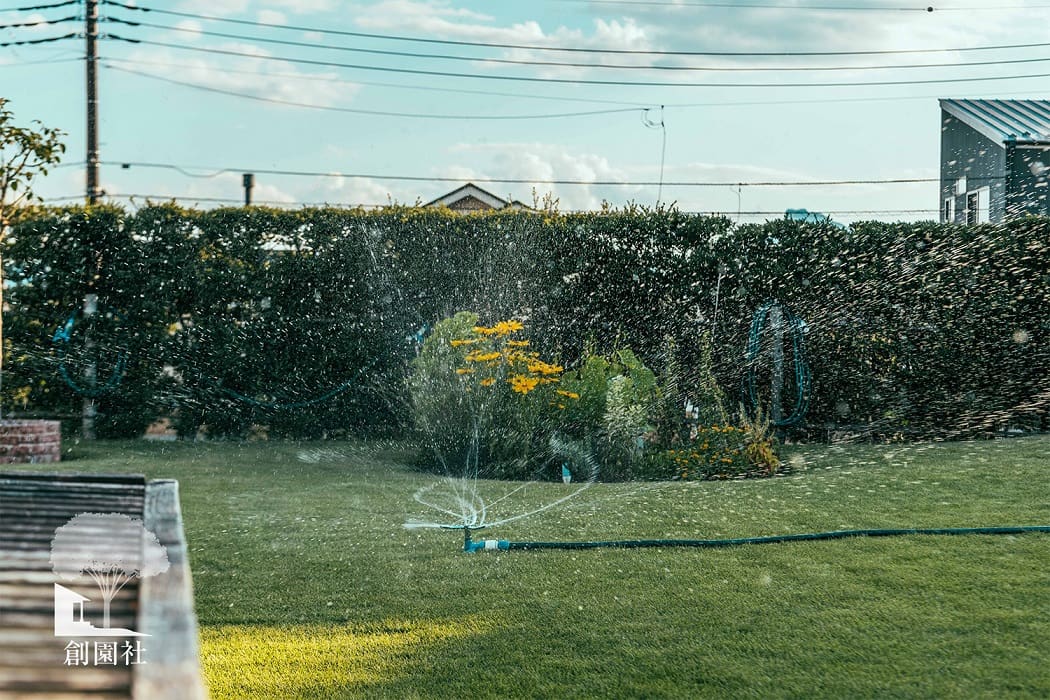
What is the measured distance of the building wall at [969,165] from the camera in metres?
21.0

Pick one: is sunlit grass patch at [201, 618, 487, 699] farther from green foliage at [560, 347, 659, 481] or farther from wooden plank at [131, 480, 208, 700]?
green foliage at [560, 347, 659, 481]

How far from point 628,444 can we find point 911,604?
4.75 metres

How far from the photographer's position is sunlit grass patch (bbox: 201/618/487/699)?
133 inches

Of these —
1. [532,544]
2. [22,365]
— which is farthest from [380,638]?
[22,365]

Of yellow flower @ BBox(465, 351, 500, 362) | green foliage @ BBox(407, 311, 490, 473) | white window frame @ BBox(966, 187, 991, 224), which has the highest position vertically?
white window frame @ BBox(966, 187, 991, 224)

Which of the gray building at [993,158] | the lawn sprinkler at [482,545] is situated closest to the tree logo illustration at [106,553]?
the lawn sprinkler at [482,545]

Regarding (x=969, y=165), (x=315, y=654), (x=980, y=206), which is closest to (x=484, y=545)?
(x=315, y=654)

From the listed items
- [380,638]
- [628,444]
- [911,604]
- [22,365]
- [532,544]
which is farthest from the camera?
[22,365]

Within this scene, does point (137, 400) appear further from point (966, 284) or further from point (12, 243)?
point (966, 284)

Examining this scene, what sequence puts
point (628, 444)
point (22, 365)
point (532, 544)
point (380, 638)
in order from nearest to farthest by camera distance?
point (380, 638)
point (532, 544)
point (628, 444)
point (22, 365)

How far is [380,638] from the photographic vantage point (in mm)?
3881

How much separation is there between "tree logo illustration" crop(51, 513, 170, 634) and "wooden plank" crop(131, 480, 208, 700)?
1.6 inches

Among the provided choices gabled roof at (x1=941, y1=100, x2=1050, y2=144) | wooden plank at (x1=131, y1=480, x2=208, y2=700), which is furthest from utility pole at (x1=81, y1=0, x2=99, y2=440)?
gabled roof at (x1=941, y1=100, x2=1050, y2=144)

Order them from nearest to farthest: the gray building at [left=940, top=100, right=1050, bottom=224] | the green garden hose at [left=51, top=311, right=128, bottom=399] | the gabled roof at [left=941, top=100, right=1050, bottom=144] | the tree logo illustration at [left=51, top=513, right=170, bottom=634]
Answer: the tree logo illustration at [left=51, top=513, right=170, bottom=634] → the green garden hose at [left=51, top=311, right=128, bottom=399] → the gabled roof at [left=941, top=100, right=1050, bottom=144] → the gray building at [left=940, top=100, right=1050, bottom=224]
